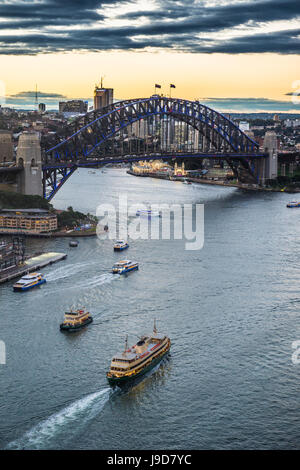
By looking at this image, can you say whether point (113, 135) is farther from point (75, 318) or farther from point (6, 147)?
point (75, 318)

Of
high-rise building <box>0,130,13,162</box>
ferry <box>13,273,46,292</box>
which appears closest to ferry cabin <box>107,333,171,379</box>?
ferry <box>13,273,46,292</box>

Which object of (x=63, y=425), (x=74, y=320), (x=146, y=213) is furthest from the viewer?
(x=146, y=213)

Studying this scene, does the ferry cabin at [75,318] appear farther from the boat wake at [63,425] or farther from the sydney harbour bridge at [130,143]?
the sydney harbour bridge at [130,143]

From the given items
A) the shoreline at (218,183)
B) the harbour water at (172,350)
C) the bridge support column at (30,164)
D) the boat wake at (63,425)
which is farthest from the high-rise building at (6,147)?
the boat wake at (63,425)

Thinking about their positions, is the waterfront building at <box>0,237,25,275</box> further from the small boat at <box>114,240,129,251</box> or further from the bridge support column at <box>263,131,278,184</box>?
the bridge support column at <box>263,131,278,184</box>

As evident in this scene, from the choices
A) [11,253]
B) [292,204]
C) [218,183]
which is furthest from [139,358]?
[218,183]

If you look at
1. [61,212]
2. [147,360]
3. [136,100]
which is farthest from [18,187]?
[147,360]

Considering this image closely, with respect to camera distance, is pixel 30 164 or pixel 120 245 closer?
pixel 120 245
